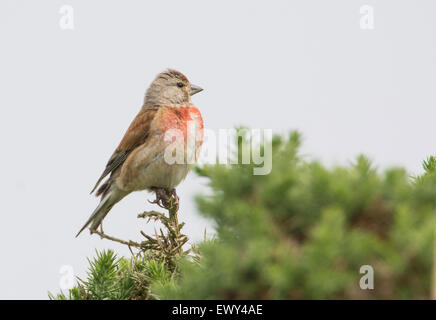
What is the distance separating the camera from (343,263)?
4.05 ft

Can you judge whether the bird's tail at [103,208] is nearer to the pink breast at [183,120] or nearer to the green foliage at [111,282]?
the pink breast at [183,120]

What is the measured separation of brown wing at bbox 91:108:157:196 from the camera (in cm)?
464

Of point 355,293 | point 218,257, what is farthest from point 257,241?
point 355,293

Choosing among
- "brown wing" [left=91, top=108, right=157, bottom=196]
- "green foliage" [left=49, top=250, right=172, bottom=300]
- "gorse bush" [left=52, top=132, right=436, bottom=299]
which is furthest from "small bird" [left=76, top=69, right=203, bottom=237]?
"gorse bush" [left=52, top=132, right=436, bottom=299]

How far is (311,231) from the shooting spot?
1283mm

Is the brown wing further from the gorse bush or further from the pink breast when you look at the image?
the gorse bush

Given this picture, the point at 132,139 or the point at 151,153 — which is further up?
the point at 132,139

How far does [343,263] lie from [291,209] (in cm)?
19

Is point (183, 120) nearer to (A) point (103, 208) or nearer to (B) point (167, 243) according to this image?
(A) point (103, 208)

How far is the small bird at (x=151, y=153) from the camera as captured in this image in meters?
4.43

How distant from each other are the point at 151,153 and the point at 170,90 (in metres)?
0.85

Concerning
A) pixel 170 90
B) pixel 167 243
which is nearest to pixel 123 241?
pixel 167 243

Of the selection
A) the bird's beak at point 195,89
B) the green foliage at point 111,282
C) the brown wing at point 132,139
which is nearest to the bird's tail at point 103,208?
the brown wing at point 132,139
